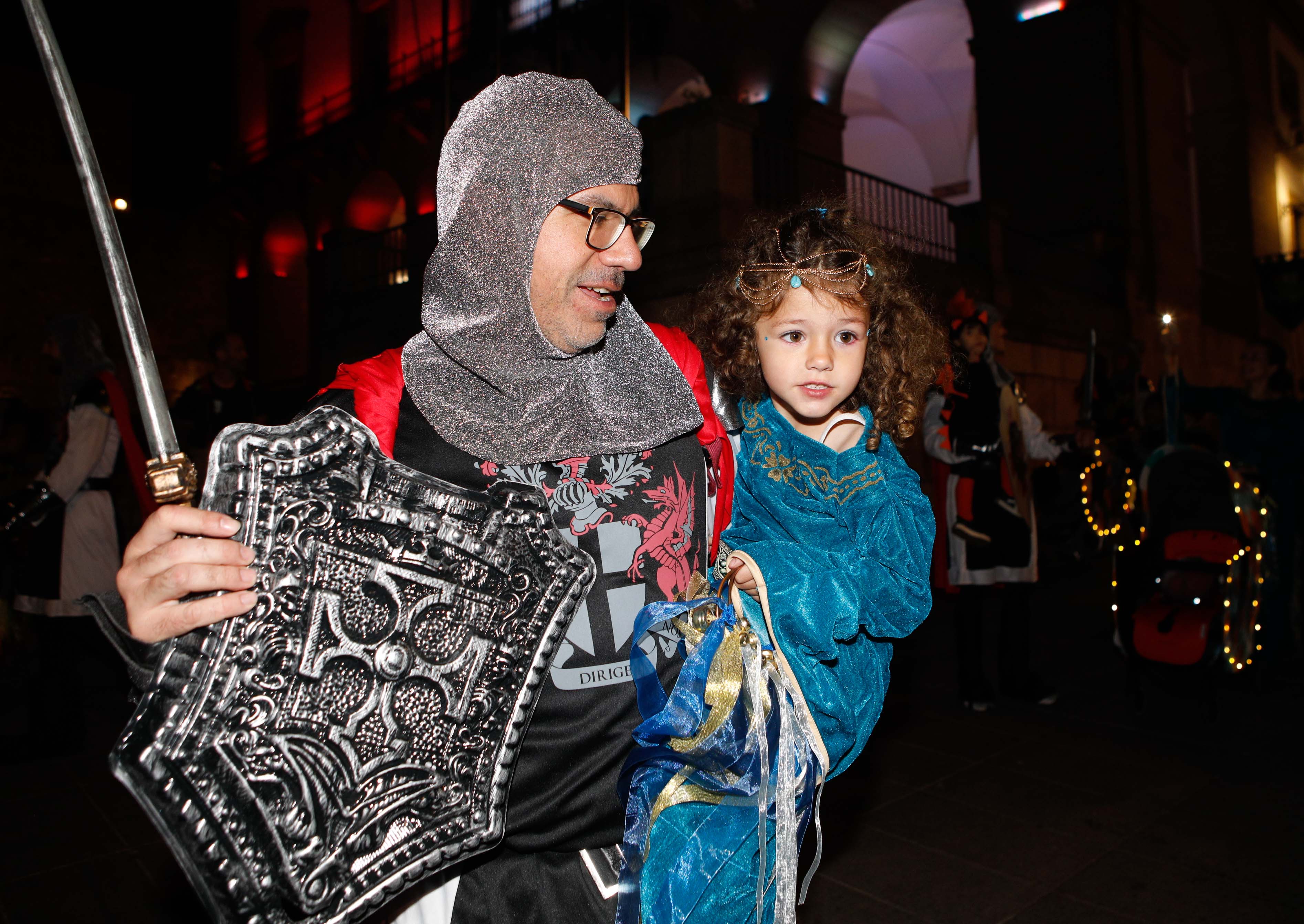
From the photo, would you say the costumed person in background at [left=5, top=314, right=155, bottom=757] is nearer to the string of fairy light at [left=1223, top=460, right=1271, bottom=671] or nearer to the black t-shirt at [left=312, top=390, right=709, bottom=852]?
the black t-shirt at [left=312, top=390, right=709, bottom=852]

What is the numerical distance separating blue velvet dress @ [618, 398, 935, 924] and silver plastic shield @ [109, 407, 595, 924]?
0.28 meters

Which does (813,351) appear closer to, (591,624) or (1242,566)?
(591,624)

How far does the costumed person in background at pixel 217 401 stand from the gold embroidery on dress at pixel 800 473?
4574 millimetres

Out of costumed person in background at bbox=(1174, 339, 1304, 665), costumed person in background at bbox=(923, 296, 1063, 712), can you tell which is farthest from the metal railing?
costumed person in background at bbox=(923, 296, 1063, 712)

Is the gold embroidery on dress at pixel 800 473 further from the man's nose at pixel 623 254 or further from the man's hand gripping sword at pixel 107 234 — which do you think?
the man's hand gripping sword at pixel 107 234

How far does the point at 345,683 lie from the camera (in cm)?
106

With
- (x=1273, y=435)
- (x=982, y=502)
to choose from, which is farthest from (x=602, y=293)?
(x=1273, y=435)

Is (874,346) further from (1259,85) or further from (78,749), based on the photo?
(1259,85)

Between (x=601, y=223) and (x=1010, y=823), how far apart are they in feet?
10.4

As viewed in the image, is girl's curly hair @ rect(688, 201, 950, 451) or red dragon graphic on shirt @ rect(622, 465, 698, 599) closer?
red dragon graphic on shirt @ rect(622, 465, 698, 599)

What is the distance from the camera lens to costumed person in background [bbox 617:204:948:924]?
1373mm

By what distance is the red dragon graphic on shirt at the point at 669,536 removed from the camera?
1.47 meters

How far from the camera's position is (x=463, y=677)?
1.15m

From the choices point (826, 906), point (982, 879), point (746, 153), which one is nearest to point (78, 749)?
point (826, 906)
